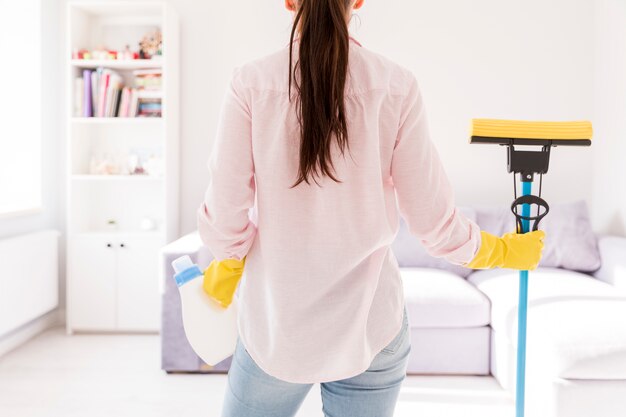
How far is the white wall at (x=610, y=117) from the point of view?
3.30 metres

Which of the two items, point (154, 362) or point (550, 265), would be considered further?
point (550, 265)

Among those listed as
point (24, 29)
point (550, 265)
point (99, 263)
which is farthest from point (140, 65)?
point (550, 265)

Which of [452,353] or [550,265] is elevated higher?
[550,265]

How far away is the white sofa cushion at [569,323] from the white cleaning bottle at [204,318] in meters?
1.33

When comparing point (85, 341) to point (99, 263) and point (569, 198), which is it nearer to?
point (99, 263)

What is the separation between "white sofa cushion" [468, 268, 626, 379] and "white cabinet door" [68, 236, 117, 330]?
82.7 inches

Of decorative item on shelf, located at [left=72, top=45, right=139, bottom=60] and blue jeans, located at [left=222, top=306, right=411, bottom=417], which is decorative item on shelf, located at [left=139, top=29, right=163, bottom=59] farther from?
blue jeans, located at [left=222, top=306, right=411, bottom=417]

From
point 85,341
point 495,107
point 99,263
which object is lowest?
point 85,341

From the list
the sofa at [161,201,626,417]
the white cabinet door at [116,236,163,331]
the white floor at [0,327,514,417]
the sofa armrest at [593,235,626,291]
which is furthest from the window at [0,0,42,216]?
the sofa armrest at [593,235,626,291]

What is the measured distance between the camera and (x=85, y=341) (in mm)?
3314

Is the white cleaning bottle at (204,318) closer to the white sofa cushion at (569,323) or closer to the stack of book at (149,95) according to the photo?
the white sofa cushion at (569,323)

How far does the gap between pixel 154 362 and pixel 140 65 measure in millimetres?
1714

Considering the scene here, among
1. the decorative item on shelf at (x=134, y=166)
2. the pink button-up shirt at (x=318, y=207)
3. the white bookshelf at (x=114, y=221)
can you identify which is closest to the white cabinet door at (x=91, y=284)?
the white bookshelf at (x=114, y=221)

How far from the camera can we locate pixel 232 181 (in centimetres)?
92
